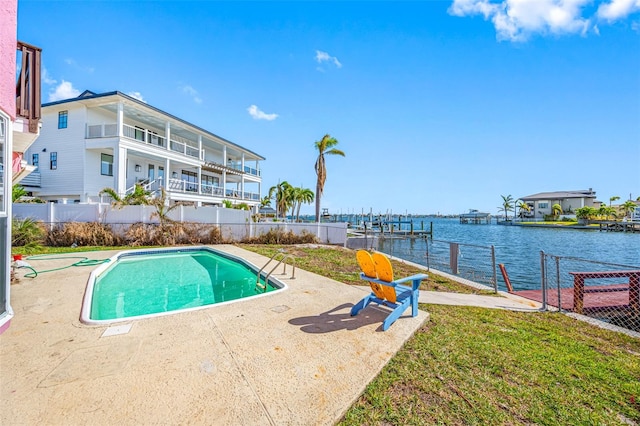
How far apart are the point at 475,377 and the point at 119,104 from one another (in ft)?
74.5

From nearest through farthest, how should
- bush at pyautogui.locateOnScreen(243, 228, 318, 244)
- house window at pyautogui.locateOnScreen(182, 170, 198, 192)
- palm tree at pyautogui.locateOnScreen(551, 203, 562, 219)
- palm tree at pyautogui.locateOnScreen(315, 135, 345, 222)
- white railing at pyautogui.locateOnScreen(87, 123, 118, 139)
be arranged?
bush at pyautogui.locateOnScreen(243, 228, 318, 244), white railing at pyautogui.locateOnScreen(87, 123, 118, 139), palm tree at pyautogui.locateOnScreen(315, 135, 345, 222), house window at pyautogui.locateOnScreen(182, 170, 198, 192), palm tree at pyautogui.locateOnScreen(551, 203, 562, 219)

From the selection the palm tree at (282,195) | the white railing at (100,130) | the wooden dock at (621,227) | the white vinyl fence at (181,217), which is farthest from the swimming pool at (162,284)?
the wooden dock at (621,227)

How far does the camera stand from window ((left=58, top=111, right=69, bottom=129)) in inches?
762

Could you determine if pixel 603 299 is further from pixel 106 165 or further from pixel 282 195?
pixel 282 195

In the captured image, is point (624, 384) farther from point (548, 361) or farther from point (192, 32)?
point (192, 32)

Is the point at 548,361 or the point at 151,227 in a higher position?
the point at 151,227

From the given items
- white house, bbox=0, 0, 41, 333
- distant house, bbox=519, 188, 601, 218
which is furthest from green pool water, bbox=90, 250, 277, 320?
distant house, bbox=519, 188, 601, 218

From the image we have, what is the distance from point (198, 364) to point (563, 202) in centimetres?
9744

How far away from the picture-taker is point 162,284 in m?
8.66

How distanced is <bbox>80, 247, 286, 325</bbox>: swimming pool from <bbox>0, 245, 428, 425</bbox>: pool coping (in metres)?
0.74

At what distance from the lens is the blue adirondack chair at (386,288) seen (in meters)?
4.48

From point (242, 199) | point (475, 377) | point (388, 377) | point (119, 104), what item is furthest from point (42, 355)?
point (242, 199)

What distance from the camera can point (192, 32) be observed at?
12.6 metres

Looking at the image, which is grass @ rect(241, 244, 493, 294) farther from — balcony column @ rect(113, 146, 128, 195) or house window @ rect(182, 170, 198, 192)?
house window @ rect(182, 170, 198, 192)
